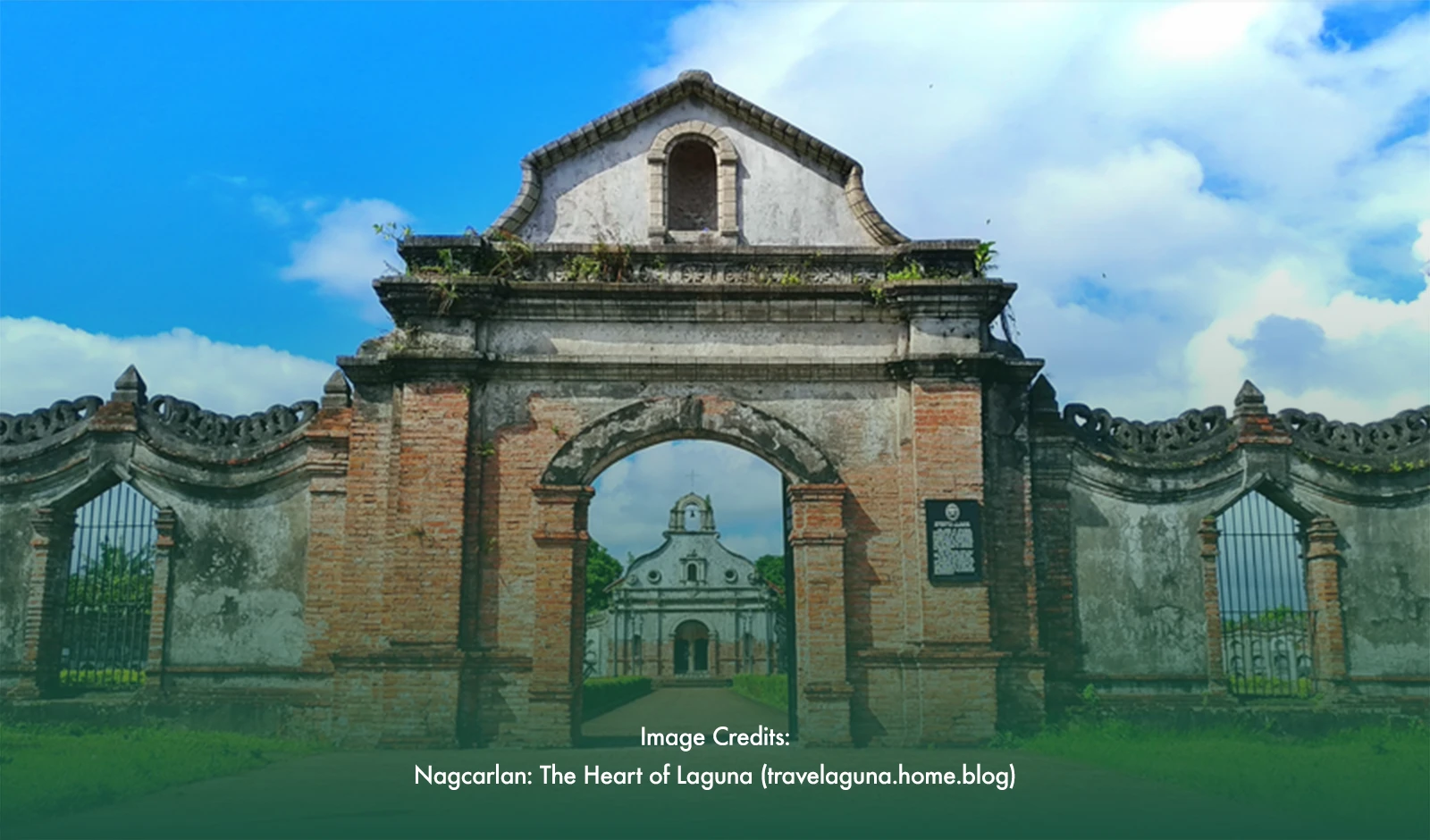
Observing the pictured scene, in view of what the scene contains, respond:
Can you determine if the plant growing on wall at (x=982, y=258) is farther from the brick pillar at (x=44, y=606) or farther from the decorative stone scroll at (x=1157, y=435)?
the brick pillar at (x=44, y=606)

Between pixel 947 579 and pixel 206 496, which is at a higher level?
pixel 206 496

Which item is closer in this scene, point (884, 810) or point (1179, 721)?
point (884, 810)

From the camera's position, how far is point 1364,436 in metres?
13.2

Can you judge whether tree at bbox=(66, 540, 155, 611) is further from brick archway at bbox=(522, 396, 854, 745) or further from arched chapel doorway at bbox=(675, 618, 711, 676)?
arched chapel doorway at bbox=(675, 618, 711, 676)

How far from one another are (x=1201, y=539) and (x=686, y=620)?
34483 mm

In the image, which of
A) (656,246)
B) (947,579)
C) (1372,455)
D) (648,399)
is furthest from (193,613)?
(1372,455)

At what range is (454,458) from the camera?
11.7m

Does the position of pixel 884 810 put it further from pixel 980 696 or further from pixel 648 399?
pixel 648 399

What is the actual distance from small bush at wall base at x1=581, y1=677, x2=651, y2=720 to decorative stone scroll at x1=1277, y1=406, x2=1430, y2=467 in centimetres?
1035

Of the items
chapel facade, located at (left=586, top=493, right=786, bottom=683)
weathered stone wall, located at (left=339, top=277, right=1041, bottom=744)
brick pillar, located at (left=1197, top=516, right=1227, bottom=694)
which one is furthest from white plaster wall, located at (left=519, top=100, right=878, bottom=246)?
chapel facade, located at (left=586, top=493, right=786, bottom=683)

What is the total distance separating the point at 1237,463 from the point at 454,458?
8.25m

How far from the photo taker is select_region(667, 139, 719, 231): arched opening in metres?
13.2

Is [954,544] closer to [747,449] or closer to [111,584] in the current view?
[747,449]

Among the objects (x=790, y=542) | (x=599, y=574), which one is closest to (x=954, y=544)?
(x=790, y=542)
